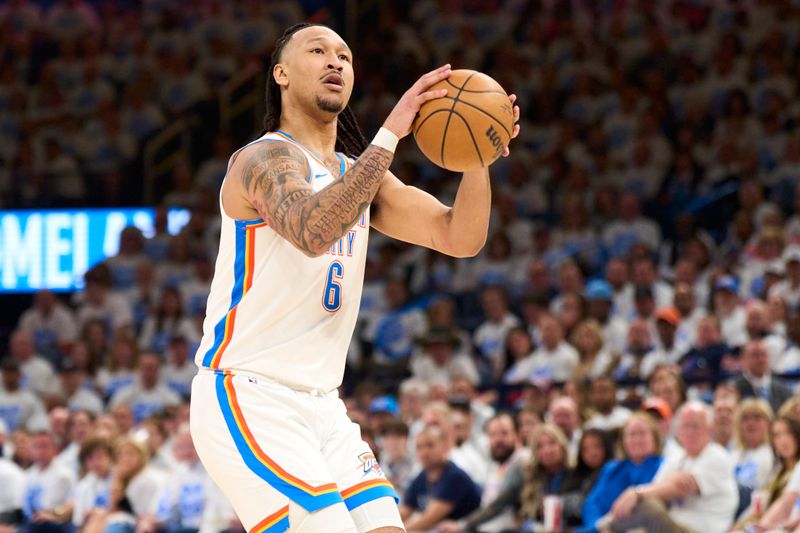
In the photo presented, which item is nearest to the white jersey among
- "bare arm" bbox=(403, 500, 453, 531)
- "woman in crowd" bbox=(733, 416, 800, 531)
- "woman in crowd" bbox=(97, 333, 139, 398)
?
"woman in crowd" bbox=(733, 416, 800, 531)

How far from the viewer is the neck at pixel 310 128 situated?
4.50m

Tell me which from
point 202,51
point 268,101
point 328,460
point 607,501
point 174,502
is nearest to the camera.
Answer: point 328,460

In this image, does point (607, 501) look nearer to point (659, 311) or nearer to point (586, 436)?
point (586, 436)

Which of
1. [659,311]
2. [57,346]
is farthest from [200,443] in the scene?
[57,346]

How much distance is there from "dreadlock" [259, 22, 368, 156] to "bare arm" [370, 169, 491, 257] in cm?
25

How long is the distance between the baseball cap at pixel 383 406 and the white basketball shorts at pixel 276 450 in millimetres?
6692

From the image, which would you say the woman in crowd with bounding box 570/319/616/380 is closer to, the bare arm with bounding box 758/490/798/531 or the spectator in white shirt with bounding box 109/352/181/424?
the bare arm with bounding box 758/490/798/531

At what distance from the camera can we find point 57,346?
1418 cm

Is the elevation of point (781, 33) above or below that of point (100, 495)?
above

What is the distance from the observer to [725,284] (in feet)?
36.3

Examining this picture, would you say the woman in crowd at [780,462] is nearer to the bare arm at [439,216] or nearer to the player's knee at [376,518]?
the bare arm at [439,216]

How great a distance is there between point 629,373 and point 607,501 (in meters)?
1.99

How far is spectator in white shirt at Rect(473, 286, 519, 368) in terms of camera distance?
12.4m

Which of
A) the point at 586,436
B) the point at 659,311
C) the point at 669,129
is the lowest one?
the point at 586,436
